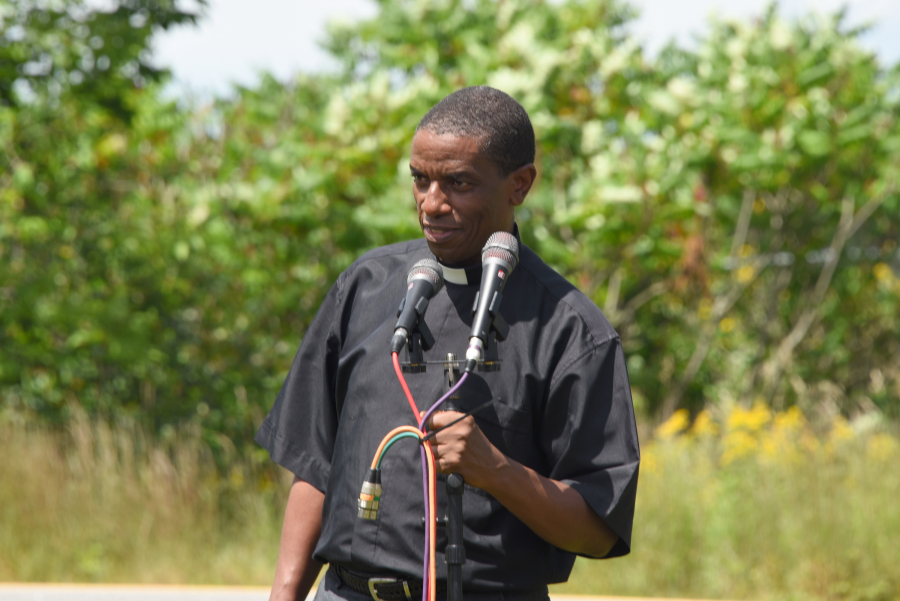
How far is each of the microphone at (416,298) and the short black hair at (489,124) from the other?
275 mm

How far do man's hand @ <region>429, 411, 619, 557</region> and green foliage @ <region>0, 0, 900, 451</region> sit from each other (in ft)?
15.3

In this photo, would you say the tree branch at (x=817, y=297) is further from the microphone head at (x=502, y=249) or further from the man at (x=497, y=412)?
the microphone head at (x=502, y=249)

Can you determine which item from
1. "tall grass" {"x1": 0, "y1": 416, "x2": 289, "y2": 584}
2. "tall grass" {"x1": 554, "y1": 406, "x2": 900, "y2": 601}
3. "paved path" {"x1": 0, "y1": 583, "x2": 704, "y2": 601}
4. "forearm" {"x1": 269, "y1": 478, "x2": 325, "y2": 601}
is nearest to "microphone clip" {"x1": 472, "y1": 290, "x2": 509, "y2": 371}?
"forearm" {"x1": 269, "y1": 478, "x2": 325, "y2": 601}

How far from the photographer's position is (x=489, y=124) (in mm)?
1936

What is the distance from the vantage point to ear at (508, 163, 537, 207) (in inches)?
78.3

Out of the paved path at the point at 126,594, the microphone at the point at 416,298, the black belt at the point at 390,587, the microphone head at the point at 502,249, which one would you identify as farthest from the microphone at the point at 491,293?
the paved path at the point at 126,594

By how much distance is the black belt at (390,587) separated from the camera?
6.11 feet

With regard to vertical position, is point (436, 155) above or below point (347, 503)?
above

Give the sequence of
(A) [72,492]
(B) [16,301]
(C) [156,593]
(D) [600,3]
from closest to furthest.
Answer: (C) [156,593]
(A) [72,492]
(B) [16,301]
(D) [600,3]

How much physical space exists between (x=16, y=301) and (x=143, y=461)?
1.44m

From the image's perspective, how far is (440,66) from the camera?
29.0 ft

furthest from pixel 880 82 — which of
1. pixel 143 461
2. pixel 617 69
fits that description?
pixel 143 461

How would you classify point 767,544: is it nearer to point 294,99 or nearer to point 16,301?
point 16,301

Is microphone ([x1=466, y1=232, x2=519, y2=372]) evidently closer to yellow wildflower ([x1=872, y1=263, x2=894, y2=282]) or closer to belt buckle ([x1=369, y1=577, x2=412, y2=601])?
belt buckle ([x1=369, y1=577, x2=412, y2=601])
